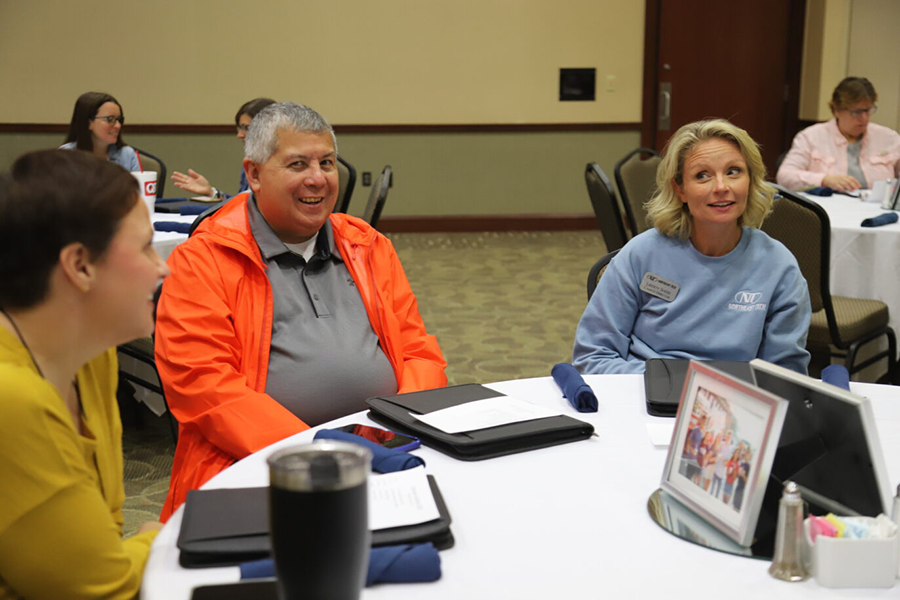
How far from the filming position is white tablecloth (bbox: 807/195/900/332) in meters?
3.45

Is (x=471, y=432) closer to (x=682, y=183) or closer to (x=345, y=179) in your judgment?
(x=682, y=183)

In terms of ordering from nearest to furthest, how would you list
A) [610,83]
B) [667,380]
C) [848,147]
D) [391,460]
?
[391,460]
[667,380]
[848,147]
[610,83]

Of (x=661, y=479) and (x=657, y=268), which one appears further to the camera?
(x=657, y=268)

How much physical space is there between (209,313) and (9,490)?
35.5 inches

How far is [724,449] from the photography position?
117cm

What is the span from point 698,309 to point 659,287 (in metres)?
0.11

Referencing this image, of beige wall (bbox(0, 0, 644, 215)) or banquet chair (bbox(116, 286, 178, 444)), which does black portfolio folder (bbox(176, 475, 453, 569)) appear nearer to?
banquet chair (bbox(116, 286, 178, 444))

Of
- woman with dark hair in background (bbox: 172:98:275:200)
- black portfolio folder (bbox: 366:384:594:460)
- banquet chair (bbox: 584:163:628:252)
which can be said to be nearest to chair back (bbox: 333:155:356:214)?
woman with dark hair in background (bbox: 172:98:275:200)

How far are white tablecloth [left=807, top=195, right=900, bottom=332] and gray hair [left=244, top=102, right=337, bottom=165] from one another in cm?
234

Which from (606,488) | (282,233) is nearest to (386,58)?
(282,233)

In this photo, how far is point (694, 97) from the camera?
27.0ft

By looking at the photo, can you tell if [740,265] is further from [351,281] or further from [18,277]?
[18,277]

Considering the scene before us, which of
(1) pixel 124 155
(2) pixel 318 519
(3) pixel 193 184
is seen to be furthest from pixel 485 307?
(2) pixel 318 519

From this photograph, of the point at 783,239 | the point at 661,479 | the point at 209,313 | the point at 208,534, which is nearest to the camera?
the point at 208,534
